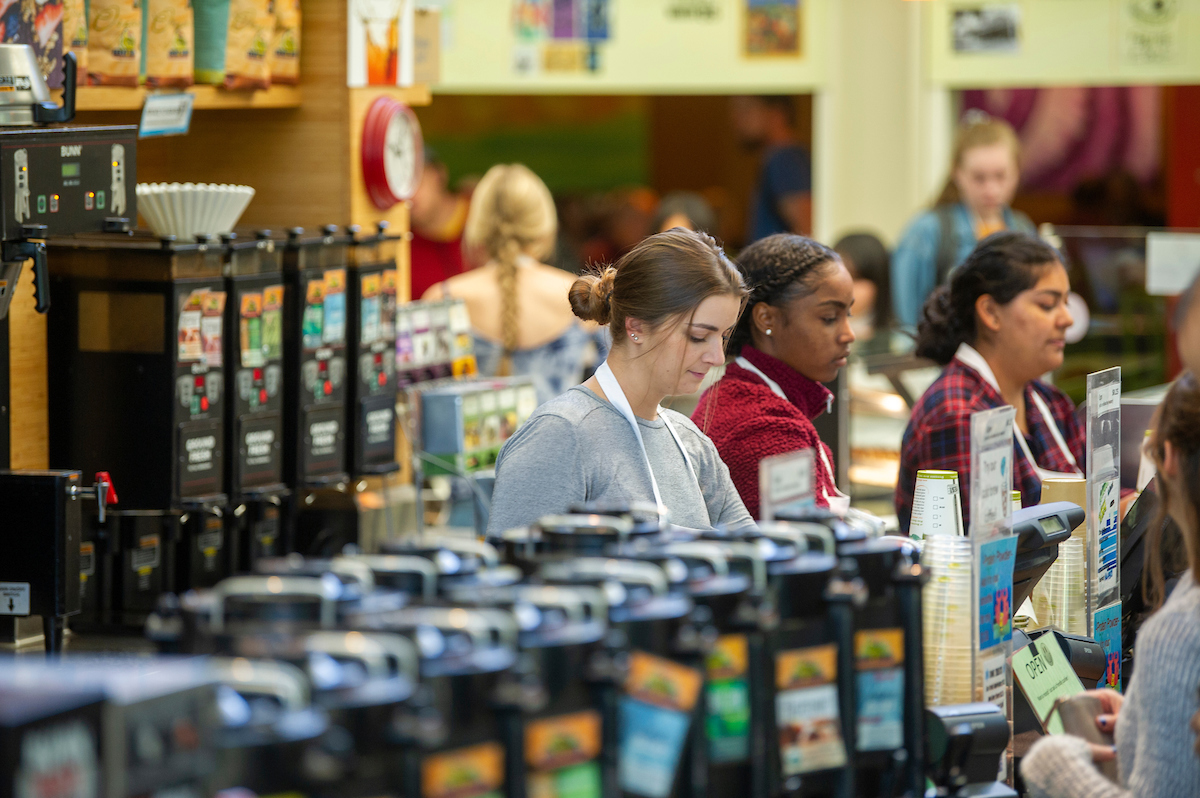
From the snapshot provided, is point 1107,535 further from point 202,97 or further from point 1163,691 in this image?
point 202,97

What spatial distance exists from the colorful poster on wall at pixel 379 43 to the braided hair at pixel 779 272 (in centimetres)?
232

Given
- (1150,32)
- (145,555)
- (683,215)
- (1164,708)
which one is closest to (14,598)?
(145,555)

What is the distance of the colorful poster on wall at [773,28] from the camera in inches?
318

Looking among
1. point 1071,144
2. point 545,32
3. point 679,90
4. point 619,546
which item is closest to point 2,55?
point 619,546

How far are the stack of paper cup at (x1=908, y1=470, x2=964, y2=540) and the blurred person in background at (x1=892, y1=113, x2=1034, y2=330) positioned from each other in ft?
12.0

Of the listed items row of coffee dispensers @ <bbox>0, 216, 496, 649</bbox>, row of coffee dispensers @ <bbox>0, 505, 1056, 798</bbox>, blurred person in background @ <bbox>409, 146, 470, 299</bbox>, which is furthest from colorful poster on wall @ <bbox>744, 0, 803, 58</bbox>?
row of coffee dispensers @ <bbox>0, 505, 1056, 798</bbox>

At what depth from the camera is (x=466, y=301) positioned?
18.2 ft

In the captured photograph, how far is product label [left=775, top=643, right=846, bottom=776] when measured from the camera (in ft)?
5.71

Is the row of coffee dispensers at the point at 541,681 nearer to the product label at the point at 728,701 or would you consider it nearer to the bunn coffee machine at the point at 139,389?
the product label at the point at 728,701

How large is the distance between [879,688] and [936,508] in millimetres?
717

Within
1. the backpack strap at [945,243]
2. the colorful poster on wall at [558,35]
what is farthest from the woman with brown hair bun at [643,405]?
the colorful poster on wall at [558,35]

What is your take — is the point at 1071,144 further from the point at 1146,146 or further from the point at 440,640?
the point at 440,640

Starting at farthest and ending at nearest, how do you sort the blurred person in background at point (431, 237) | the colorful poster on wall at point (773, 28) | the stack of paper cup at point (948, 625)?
1. the colorful poster on wall at point (773, 28)
2. the blurred person in background at point (431, 237)
3. the stack of paper cup at point (948, 625)

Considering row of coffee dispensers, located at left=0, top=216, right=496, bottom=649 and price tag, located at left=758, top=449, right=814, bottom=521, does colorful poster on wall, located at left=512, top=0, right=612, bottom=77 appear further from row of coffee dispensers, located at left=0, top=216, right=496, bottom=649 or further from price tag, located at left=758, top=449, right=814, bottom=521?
price tag, located at left=758, top=449, right=814, bottom=521
